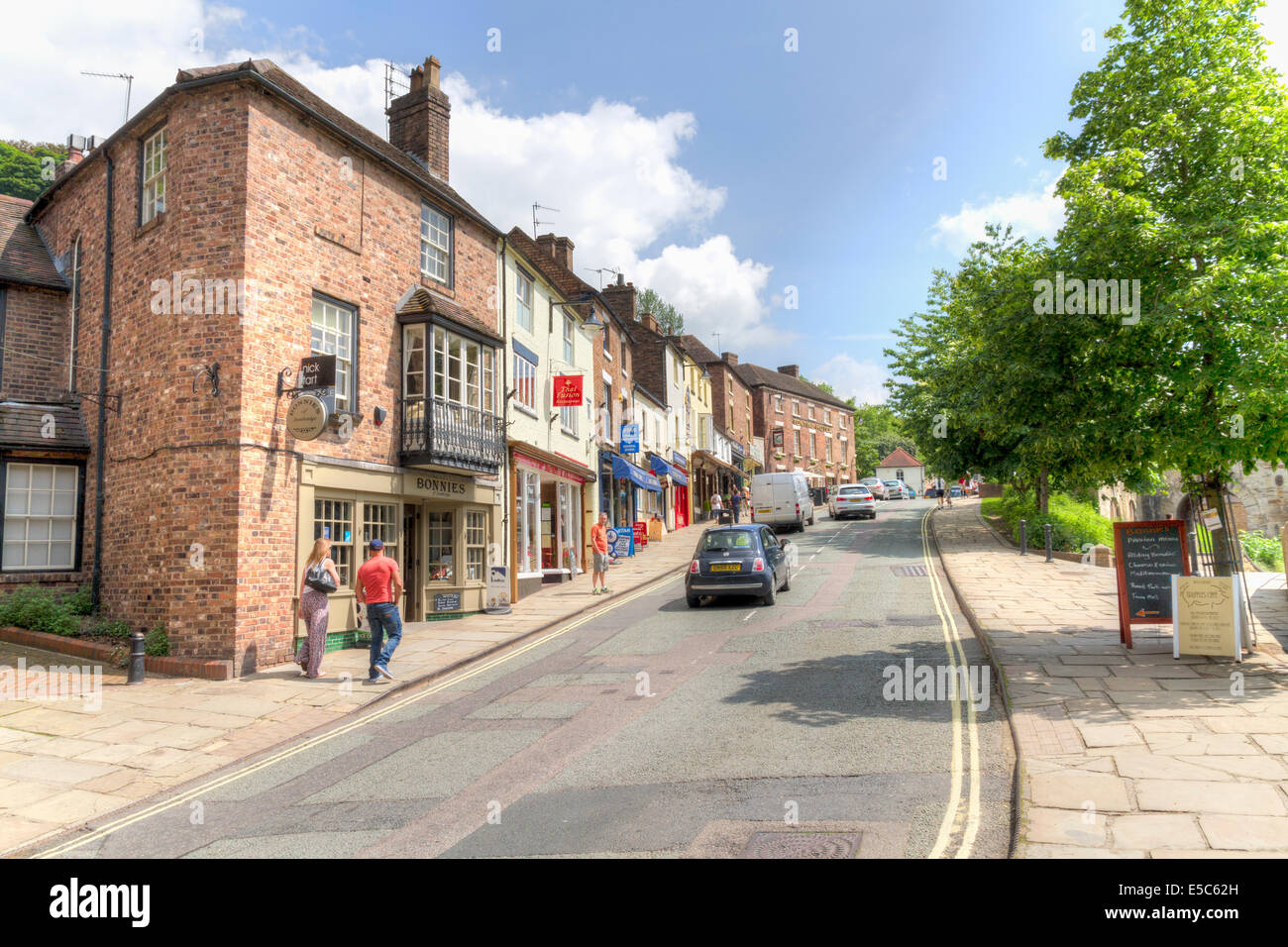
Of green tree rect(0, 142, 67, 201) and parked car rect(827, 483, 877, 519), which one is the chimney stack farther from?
green tree rect(0, 142, 67, 201)

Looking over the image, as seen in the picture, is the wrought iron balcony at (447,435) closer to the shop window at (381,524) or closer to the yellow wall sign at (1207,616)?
the shop window at (381,524)

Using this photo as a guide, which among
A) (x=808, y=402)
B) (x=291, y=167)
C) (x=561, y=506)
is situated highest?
(x=808, y=402)

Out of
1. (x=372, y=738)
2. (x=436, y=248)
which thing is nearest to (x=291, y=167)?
(x=436, y=248)

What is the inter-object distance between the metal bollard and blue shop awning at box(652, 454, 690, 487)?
25632mm

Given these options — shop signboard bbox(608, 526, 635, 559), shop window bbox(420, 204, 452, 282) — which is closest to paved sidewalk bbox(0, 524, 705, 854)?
shop window bbox(420, 204, 452, 282)

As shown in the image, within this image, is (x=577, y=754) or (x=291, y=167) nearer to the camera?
(x=577, y=754)

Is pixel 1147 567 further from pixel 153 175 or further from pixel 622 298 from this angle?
pixel 622 298

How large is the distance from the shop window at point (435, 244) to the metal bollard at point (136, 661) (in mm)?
8596

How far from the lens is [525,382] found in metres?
20.8

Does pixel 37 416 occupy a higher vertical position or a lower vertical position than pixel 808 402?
lower

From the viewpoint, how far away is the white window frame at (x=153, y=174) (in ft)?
42.6
